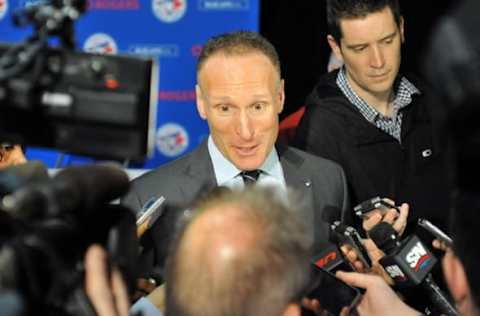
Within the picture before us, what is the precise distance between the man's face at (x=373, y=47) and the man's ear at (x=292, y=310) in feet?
5.26

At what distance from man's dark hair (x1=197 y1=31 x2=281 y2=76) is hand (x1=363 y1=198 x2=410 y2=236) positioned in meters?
0.53

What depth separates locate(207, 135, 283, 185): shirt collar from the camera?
8.54 feet

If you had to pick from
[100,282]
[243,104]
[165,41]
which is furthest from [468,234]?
[165,41]

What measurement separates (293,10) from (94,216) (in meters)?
2.92

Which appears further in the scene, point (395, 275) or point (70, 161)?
point (70, 161)

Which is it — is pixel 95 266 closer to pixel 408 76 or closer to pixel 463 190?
pixel 463 190

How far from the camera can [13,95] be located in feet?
4.52

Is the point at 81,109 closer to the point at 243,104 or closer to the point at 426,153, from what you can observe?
the point at 243,104

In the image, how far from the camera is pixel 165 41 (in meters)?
4.07

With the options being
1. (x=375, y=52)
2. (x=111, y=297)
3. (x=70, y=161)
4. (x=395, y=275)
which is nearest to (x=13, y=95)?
(x=111, y=297)

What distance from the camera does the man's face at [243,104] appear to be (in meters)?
2.51

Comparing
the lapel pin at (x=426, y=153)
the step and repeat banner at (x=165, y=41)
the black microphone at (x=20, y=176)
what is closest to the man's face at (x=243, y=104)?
the lapel pin at (x=426, y=153)

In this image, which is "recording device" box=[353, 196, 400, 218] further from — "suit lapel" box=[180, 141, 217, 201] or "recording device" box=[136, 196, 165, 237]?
"recording device" box=[136, 196, 165, 237]

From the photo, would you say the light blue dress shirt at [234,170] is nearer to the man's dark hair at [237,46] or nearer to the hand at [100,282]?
the man's dark hair at [237,46]
